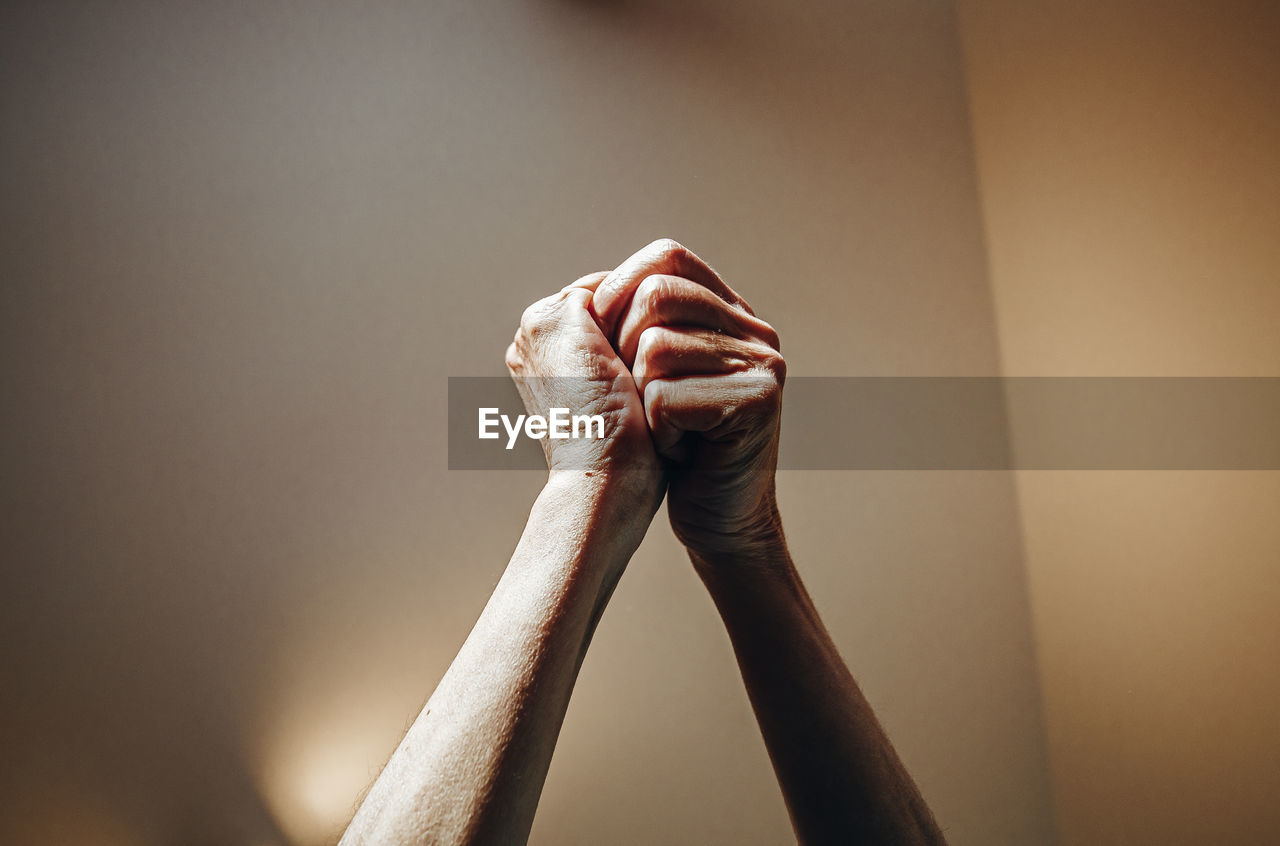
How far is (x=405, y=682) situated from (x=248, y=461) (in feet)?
1.69

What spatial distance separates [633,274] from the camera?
22.4 inches

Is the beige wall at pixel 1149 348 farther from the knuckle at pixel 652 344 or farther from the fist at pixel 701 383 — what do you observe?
the knuckle at pixel 652 344

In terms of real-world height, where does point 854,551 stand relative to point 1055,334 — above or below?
below

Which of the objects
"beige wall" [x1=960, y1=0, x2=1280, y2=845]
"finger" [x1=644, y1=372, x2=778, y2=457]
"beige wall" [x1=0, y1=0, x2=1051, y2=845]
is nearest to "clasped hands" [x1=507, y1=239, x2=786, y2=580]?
"finger" [x1=644, y1=372, x2=778, y2=457]

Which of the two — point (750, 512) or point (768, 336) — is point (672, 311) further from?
point (750, 512)

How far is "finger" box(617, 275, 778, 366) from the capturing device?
54 centimetres

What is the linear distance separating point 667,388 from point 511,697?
262mm

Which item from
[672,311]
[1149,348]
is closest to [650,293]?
[672,311]

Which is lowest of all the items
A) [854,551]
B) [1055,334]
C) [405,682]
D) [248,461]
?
[405,682]

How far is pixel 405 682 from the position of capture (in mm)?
1112

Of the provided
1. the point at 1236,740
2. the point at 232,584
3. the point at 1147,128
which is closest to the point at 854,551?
the point at 1236,740

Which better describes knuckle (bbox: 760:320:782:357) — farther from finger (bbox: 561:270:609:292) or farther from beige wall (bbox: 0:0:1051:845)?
beige wall (bbox: 0:0:1051:845)

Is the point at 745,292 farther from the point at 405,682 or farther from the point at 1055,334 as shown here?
the point at 405,682

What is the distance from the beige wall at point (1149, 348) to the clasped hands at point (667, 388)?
40.7 inches
